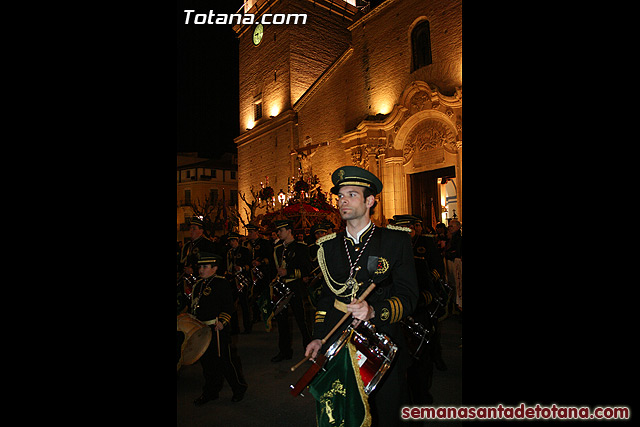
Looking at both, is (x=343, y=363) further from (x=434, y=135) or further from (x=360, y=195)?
(x=434, y=135)

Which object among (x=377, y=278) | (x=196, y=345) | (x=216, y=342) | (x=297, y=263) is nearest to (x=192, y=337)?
(x=196, y=345)

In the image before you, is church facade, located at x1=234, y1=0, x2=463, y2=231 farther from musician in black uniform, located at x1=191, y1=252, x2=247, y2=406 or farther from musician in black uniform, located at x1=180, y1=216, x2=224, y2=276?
musician in black uniform, located at x1=191, y1=252, x2=247, y2=406

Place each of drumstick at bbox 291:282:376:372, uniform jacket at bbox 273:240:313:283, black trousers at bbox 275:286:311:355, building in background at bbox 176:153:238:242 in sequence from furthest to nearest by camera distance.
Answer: building in background at bbox 176:153:238:242 < uniform jacket at bbox 273:240:313:283 < black trousers at bbox 275:286:311:355 < drumstick at bbox 291:282:376:372

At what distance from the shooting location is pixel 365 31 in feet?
64.0

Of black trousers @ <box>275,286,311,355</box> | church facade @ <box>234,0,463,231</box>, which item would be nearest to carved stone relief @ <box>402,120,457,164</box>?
church facade @ <box>234,0,463,231</box>

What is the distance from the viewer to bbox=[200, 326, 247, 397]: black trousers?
4.89 m

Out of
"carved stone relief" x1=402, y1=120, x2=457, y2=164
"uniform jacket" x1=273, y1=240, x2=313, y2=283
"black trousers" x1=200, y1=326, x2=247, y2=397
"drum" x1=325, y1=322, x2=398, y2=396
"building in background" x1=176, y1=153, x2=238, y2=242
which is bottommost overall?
"black trousers" x1=200, y1=326, x2=247, y2=397

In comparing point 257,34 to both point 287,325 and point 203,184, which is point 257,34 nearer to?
point 203,184

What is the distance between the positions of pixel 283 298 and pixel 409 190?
11.8 m

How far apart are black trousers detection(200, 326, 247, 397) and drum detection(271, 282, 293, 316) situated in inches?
65.7

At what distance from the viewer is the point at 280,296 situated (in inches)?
267

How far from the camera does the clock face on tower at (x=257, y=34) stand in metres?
27.9

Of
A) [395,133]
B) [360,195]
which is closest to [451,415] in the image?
[360,195]

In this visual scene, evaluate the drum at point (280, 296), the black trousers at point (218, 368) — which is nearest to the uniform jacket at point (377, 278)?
the black trousers at point (218, 368)
